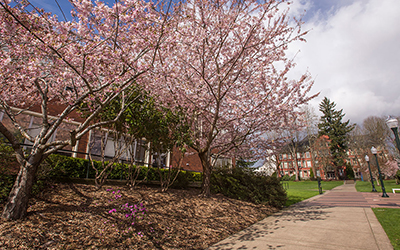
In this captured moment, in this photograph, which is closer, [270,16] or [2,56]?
[2,56]

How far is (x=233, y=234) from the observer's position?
5652 mm

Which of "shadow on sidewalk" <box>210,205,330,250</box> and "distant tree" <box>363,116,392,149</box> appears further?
"distant tree" <box>363,116,392,149</box>

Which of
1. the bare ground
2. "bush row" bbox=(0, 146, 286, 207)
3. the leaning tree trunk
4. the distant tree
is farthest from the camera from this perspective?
the distant tree

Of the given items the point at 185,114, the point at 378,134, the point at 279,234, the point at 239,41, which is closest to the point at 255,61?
the point at 239,41

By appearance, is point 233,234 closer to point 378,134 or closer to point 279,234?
point 279,234

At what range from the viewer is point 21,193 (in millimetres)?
4184

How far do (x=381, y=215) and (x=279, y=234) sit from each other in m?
4.36

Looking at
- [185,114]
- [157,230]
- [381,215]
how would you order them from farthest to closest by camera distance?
[185,114] < [381,215] < [157,230]

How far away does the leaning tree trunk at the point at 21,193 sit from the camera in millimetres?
4043

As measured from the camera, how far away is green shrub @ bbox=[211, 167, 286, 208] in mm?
9476

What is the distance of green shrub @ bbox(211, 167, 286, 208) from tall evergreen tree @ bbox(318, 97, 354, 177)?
4233 cm

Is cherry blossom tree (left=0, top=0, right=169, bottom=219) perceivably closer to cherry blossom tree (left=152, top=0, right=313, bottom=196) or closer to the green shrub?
cherry blossom tree (left=152, top=0, right=313, bottom=196)

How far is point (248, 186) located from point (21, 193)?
8.43 metres

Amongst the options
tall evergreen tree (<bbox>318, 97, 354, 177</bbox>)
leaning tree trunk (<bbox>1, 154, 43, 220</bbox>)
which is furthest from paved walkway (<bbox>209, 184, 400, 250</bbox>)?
tall evergreen tree (<bbox>318, 97, 354, 177</bbox>)
